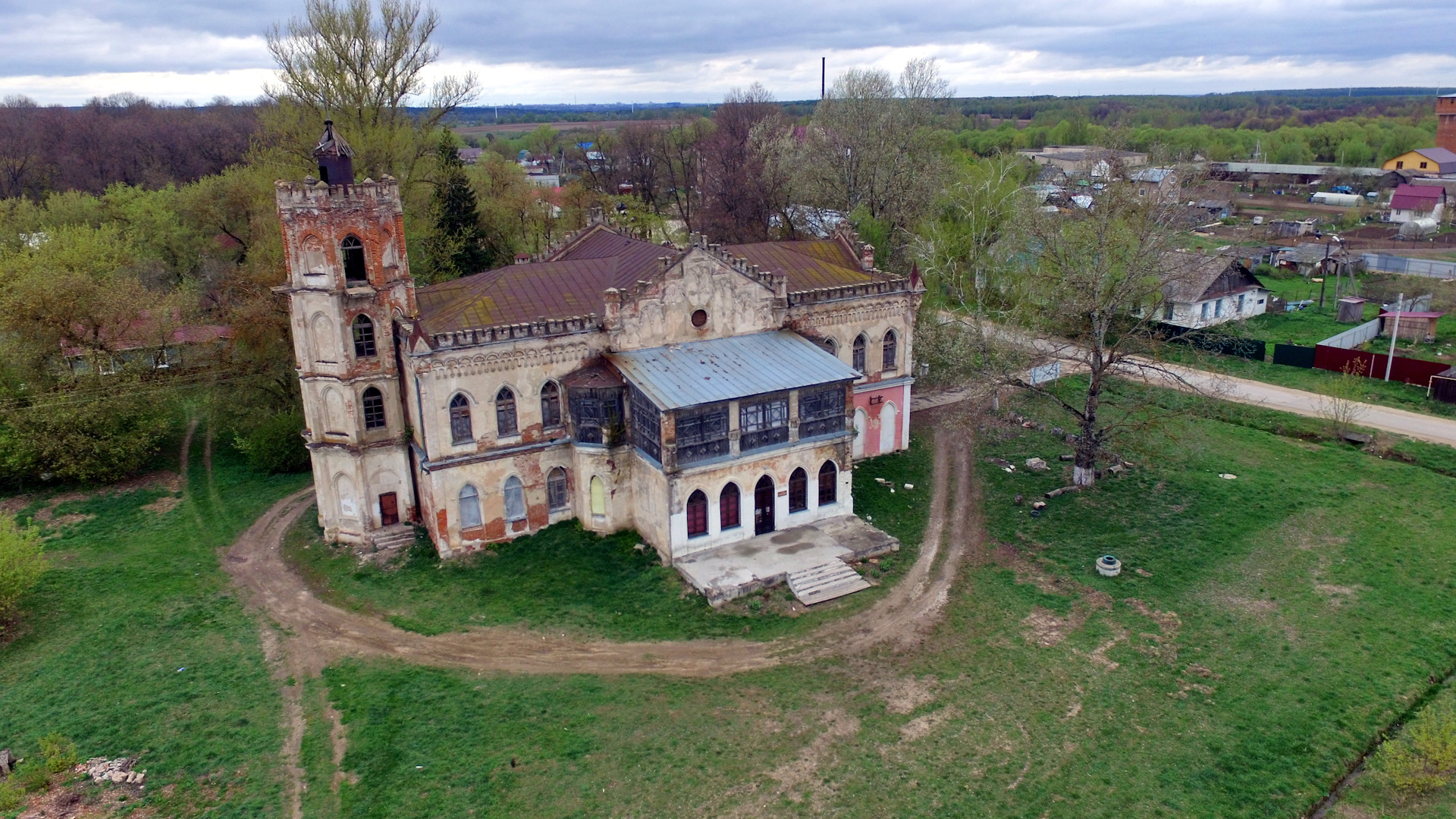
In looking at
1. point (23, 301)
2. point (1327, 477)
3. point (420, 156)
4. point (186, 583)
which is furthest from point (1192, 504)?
point (23, 301)

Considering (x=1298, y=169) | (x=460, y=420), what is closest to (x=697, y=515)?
(x=460, y=420)

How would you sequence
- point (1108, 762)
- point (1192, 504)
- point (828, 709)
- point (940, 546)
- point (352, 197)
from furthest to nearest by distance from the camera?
point (1192, 504), point (940, 546), point (352, 197), point (828, 709), point (1108, 762)

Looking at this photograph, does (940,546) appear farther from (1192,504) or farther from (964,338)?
(964,338)

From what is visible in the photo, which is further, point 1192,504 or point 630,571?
point 1192,504

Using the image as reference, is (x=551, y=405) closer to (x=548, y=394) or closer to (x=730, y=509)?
(x=548, y=394)

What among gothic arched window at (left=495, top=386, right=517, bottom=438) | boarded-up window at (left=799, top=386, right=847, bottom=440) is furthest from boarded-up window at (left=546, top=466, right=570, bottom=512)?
boarded-up window at (left=799, top=386, right=847, bottom=440)
